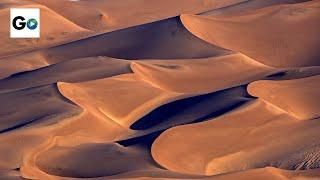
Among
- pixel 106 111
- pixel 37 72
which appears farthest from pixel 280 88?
pixel 37 72

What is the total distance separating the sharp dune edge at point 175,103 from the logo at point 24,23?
2274 millimetres

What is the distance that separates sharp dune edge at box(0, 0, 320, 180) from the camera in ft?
27.5

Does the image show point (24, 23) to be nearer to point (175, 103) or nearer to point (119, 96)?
point (119, 96)

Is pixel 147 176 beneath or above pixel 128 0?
above

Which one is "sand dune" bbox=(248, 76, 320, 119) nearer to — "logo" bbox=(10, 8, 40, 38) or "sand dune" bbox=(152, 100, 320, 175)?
"sand dune" bbox=(152, 100, 320, 175)

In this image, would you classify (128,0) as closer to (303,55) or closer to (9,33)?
(9,33)

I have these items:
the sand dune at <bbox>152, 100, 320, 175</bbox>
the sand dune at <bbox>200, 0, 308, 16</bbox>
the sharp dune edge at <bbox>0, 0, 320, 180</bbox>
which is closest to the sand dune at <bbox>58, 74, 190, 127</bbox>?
the sharp dune edge at <bbox>0, 0, 320, 180</bbox>

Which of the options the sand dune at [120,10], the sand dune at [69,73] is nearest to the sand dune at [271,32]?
the sand dune at [69,73]

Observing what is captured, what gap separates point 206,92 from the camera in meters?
11.5

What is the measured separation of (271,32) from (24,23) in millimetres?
7808

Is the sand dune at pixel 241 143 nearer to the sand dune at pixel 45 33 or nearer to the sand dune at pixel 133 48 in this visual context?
the sand dune at pixel 133 48

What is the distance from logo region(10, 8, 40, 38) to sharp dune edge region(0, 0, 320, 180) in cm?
227

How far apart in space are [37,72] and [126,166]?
556 cm

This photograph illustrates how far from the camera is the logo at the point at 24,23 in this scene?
779 inches
